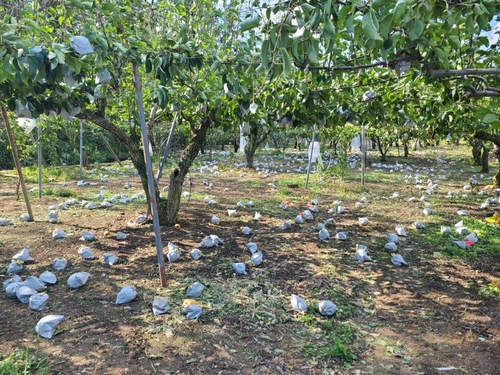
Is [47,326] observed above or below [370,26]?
below

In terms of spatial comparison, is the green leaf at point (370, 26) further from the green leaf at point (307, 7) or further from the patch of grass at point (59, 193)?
the patch of grass at point (59, 193)

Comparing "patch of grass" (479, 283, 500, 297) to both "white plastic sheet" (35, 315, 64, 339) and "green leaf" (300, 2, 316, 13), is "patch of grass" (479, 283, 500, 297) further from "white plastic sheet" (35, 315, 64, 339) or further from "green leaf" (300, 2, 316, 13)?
"white plastic sheet" (35, 315, 64, 339)

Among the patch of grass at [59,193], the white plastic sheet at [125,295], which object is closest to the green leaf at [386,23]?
the white plastic sheet at [125,295]

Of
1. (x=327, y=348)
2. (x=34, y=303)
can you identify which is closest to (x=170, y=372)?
(x=327, y=348)

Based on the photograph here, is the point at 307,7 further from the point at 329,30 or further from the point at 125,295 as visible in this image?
the point at 125,295

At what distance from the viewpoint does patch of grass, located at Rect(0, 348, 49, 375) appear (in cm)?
176

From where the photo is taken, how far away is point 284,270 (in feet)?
10.6

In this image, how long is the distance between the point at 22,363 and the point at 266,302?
5.07 ft

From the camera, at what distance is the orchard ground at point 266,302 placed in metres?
1.99

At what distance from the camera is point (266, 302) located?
2621 mm

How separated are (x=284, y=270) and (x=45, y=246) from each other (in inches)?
98.6

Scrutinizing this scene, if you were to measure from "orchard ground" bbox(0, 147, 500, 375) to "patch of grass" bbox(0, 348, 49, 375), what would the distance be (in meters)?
0.03

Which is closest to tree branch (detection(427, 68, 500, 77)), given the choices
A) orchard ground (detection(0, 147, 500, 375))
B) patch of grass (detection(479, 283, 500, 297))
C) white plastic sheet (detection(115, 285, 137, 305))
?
orchard ground (detection(0, 147, 500, 375))

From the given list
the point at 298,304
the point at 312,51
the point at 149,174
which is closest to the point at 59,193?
the point at 149,174
